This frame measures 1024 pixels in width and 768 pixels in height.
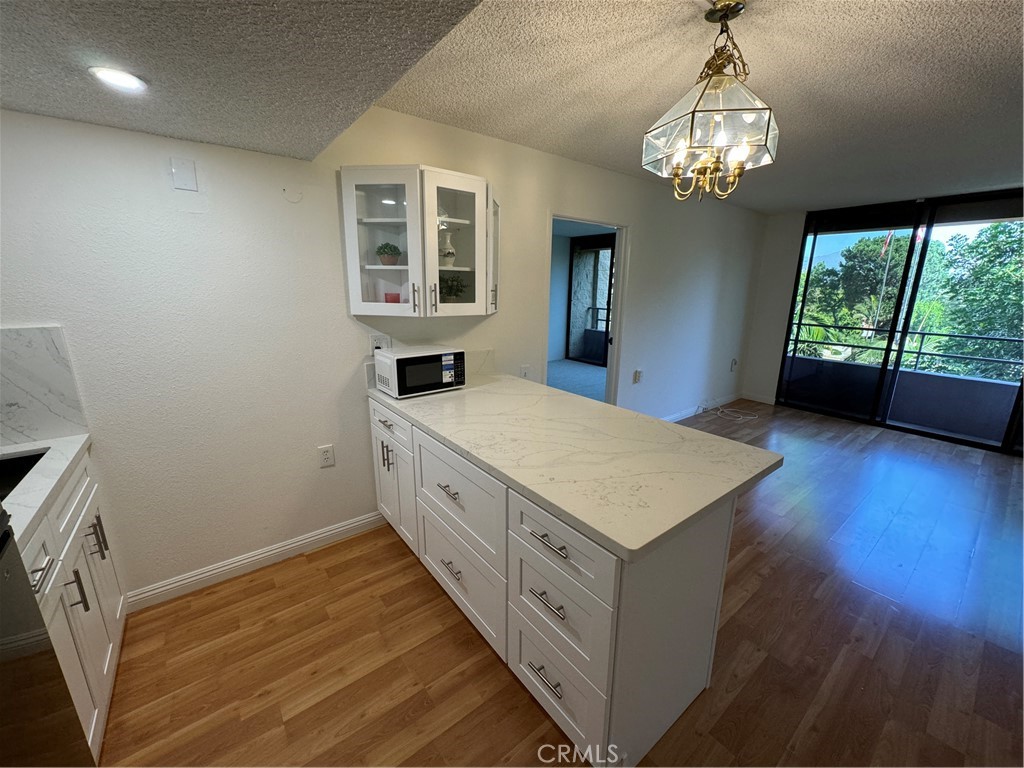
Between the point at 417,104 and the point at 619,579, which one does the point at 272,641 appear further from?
the point at 417,104

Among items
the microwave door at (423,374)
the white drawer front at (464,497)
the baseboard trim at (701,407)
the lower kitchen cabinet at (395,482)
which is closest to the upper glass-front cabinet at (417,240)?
the microwave door at (423,374)

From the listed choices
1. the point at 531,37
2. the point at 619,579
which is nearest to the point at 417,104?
the point at 531,37

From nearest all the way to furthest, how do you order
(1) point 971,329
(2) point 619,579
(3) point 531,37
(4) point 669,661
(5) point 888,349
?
1. (2) point 619,579
2. (4) point 669,661
3. (3) point 531,37
4. (1) point 971,329
5. (5) point 888,349

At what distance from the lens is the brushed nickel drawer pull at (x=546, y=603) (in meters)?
1.17

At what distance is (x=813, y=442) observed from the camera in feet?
12.7

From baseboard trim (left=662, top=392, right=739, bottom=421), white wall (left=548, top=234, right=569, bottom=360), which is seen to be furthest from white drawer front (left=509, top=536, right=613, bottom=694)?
white wall (left=548, top=234, right=569, bottom=360)

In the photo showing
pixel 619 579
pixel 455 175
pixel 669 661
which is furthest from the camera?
pixel 455 175

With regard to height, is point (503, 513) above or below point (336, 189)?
below

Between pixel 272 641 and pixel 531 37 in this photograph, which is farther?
pixel 272 641

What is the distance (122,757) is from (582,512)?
1.67 m

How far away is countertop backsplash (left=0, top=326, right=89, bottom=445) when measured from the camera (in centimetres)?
145

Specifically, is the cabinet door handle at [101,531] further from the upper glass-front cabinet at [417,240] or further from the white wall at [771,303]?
the white wall at [771,303]

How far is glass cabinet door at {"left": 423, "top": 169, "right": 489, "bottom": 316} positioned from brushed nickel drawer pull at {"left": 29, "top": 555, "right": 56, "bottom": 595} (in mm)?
1514

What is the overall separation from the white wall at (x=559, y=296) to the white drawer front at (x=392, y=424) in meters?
5.20
